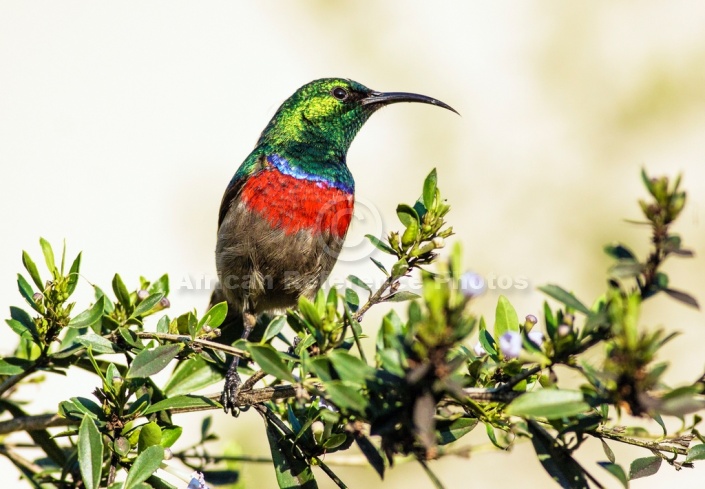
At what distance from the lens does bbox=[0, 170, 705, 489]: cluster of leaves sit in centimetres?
139

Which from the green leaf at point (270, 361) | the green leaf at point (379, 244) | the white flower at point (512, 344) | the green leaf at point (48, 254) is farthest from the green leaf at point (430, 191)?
the green leaf at point (48, 254)

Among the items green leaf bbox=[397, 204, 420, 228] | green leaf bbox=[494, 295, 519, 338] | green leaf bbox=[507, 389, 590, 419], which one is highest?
green leaf bbox=[397, 204, 420, 228]

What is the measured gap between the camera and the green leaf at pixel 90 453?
1.94 metres

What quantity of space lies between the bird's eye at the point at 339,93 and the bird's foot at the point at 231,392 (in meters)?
1.82

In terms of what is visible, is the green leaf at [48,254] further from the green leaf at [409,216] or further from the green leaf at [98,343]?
the green leaf at [409,216]

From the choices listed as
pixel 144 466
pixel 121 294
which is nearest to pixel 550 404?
pixel 144 466

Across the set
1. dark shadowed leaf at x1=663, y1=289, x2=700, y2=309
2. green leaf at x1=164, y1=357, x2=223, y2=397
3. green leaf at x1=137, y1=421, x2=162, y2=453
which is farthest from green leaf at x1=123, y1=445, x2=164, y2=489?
dark shadowed leaf at x1=663, y1=289, x2=700, y2=309

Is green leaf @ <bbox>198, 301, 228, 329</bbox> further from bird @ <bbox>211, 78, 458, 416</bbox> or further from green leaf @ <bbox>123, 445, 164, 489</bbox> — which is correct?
bird @ <bbox>211, 78, 458, 416</bbox>

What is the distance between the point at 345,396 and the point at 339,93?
2.88 metres

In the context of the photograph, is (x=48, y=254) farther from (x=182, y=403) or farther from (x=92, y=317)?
(x=182, y=403)

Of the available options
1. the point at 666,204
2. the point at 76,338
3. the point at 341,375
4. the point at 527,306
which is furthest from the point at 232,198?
the point at 527,306

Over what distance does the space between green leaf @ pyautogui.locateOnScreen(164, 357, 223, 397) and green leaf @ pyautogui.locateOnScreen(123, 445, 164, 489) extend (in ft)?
1.39

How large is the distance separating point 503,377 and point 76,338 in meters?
1.21

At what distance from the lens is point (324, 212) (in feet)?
12.1
